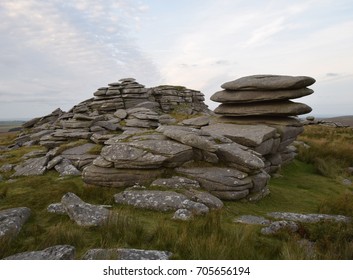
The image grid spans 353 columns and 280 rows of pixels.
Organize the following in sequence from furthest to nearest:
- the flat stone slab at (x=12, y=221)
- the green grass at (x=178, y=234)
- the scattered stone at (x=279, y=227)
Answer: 1. the scattered stone at (x=279, y=227)
2. the flat stone slab at (x=12, y=221)
3. the green grass at (x=178, y=234)

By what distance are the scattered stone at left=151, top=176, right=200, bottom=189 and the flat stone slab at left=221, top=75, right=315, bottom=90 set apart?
33.7ft

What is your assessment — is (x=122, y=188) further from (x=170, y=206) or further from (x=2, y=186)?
(x=2, y=186)

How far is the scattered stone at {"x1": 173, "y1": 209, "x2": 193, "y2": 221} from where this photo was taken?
8.74 m

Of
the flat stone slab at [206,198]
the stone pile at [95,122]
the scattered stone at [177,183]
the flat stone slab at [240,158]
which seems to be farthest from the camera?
the stone pile at [95,122]

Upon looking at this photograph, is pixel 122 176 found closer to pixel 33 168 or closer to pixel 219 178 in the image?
pixel 219 178

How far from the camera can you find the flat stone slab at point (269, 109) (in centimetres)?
1875

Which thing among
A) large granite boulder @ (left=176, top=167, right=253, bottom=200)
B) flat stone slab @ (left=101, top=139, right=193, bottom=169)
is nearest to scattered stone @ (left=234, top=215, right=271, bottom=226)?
large granite boulder @ (left=176, top=167, right=253, bottom=200)

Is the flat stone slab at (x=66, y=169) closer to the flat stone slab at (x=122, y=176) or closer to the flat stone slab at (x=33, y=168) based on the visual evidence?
the flat stone slab at (x=33, y=168)

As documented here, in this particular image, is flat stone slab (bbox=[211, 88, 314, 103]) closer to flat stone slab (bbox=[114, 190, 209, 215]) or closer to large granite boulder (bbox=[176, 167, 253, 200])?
large granite boulder (bbox=[176, 167, 253, 200])

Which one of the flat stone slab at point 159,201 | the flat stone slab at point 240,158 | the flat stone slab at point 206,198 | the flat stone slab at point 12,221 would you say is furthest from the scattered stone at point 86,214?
the flat stone slab at point 240,158

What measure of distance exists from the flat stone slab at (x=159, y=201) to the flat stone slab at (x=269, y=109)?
1117cm

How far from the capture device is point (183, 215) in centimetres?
887

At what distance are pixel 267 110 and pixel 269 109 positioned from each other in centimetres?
15
